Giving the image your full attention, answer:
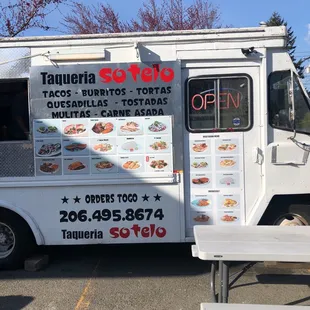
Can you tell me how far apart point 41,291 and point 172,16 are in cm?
1289

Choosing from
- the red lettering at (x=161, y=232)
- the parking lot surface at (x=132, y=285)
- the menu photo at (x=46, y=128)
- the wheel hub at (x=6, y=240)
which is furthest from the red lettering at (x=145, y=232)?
the wheel hub at (x=6, y=240)

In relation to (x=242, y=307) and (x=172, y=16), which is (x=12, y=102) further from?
(x=172, y=16)

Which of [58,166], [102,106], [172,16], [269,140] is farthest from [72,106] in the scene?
[172,16]

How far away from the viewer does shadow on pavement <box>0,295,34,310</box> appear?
4.09m

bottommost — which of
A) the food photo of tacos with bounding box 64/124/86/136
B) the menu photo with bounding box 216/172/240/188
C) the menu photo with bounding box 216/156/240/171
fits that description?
the menu photo with bounding box 216/172/240/188

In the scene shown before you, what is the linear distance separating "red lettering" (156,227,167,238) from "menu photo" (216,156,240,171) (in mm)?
A: 946

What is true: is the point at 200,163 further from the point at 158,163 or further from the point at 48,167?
the point at 48,167

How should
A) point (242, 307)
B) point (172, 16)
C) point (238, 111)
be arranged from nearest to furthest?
1. point (242, 307)
2. point (238, 111)
3. point (172, 16)

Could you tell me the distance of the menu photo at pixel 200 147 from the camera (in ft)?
15.5

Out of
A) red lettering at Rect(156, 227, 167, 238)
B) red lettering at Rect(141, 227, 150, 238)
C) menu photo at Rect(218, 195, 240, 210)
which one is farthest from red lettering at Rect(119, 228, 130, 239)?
menu photo at Rect(218, 195, 240, 210)

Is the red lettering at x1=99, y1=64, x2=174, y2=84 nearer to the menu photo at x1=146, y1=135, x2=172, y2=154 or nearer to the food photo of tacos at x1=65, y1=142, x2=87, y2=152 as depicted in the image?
the menu photo at x1=146, y1=135, x2=172, y2=154

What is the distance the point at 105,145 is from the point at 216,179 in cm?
133

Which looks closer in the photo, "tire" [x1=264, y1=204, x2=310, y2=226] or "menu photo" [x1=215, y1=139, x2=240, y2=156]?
"menu photo" [x1=215, y1=139, x2=240, y2=156]

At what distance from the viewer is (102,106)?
474cm
